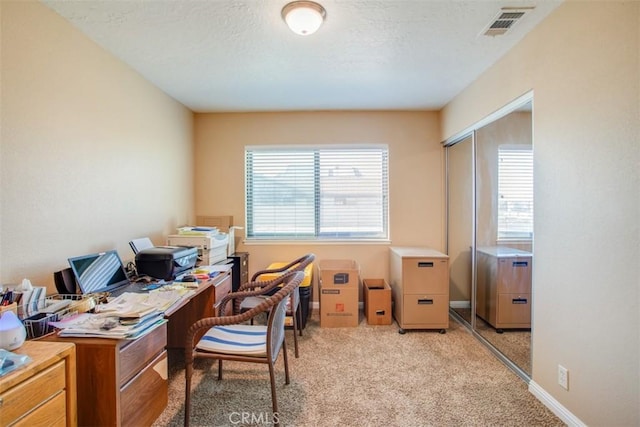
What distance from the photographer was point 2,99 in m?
1.45

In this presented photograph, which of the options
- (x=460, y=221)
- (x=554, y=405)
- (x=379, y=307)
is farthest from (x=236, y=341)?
(x=460, y=221)

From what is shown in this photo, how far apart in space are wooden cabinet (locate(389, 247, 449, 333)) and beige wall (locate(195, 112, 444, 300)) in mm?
648

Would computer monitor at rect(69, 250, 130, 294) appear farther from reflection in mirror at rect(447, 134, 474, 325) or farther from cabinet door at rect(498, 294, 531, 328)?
reflection in mirror at rect(447, 134, 474, 325)

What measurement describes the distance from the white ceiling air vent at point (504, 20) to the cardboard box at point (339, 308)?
96.1 inches

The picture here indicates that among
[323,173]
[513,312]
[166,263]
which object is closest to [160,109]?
[166,263]

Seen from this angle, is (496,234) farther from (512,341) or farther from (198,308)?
(198,308)

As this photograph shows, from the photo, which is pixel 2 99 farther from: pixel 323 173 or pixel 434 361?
pixel 434 361

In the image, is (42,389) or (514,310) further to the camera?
(514,310)

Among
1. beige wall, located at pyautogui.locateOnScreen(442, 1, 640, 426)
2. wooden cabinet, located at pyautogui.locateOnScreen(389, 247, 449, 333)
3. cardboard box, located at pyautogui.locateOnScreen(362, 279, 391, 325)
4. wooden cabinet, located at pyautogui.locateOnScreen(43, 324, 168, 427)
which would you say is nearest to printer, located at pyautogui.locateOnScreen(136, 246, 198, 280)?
wooden cabinet, located at pyautogui.locateOnScreen(43, 324, 168, 427)

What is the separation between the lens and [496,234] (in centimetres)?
246

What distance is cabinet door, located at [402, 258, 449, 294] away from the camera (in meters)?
2.85

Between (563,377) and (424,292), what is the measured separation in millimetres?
1277

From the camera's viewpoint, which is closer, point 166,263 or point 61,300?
point 61,300

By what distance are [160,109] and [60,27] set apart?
1054mm
